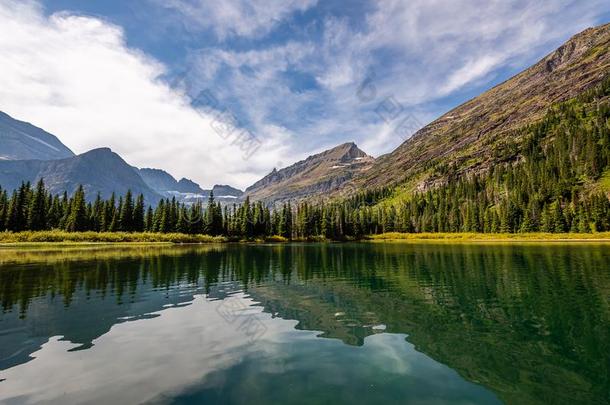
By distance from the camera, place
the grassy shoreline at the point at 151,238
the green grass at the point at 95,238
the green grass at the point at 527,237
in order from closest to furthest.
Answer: the green grass at the point at 95,238, the grassy shoreline at the point at 151,238, the green grass at the point at 527,237

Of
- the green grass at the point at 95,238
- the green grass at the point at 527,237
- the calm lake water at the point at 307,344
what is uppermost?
the green grass at the point at 95,238

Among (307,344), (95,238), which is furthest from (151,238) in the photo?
(307,344)

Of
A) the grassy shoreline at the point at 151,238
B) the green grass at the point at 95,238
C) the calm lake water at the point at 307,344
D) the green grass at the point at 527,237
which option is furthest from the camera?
the green grass at the point at 527,237

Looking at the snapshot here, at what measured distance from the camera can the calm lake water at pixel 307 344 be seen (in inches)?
508

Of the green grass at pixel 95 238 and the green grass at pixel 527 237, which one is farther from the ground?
the green grass at pixel 95 238

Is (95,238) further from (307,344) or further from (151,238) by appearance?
(307,344)

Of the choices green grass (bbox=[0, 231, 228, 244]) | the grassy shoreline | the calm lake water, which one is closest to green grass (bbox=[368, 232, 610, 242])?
the grassy shoreline

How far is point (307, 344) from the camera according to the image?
18.7 meters

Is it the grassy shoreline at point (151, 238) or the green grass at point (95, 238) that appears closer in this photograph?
the green grass at point (95, 238)

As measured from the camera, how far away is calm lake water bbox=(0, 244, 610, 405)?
1290 centimetres

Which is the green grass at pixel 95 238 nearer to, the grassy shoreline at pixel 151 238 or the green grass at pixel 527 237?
the grassy shoreline at pixel 151 238

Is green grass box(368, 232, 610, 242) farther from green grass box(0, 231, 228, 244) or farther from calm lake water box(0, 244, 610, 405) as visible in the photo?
calm lake water box(0, 244, 610, 405)

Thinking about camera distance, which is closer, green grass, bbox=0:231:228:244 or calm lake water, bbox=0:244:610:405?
Result: calm lake water, bbox=0:244:610:405

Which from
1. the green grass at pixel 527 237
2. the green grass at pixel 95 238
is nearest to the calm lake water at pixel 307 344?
the green grass at pixel 95 238
